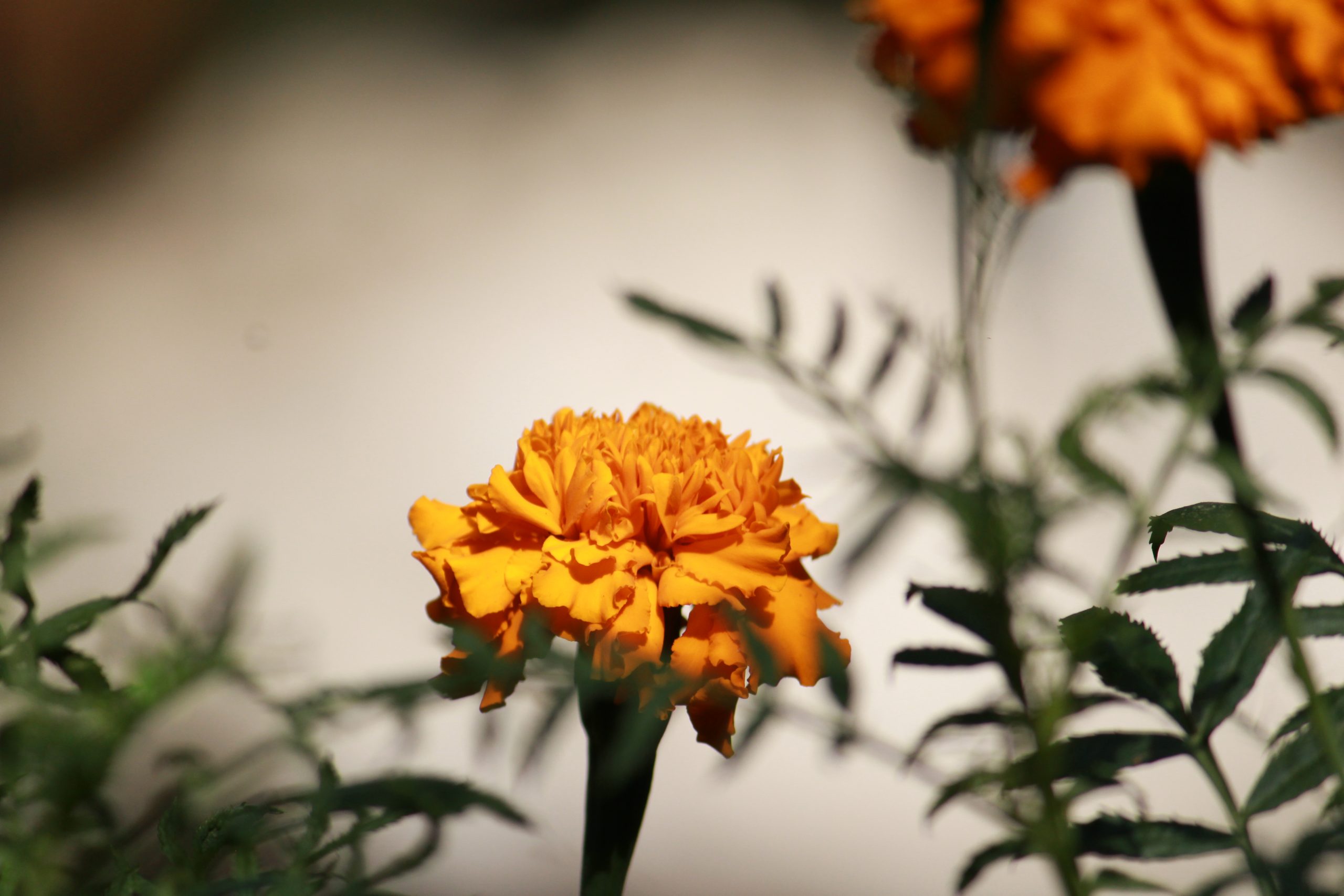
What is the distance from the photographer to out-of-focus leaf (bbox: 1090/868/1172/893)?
0.62 ft

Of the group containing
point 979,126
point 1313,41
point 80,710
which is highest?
point 1313,41

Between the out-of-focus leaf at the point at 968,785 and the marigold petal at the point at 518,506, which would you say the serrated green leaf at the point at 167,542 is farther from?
the out-of-focus leaf at the point at 968,785

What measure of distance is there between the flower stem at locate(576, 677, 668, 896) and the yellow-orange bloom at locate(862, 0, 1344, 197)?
6.7 inches

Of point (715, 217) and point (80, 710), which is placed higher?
point (715, 217)

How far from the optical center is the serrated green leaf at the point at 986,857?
0.68 ft

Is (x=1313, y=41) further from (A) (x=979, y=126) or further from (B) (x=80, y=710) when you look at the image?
(B) (x=80, y=710)

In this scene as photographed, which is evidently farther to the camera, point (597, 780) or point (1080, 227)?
point (1080, 227)

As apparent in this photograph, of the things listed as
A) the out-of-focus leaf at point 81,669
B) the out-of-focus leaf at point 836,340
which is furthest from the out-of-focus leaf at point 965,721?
the out-of-focus leaf at point 81,669

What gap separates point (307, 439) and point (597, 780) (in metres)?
0.55

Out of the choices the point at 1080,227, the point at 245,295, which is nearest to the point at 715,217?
the point at 1080,227

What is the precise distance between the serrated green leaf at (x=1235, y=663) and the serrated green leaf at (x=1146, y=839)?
0.08ft

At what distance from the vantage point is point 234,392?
74 cm

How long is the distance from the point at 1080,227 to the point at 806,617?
1.70ft

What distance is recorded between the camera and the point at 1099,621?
19 centimetres
